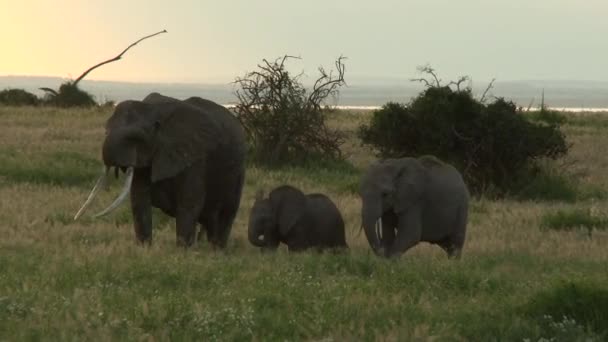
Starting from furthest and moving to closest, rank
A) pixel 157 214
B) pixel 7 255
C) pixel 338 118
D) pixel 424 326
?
pixel 338 118
pixel 157 214
pixel 7 255
pixel 424 326

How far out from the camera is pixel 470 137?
883 inches

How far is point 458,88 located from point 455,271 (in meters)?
13.1

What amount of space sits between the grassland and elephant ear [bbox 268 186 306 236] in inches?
20.8

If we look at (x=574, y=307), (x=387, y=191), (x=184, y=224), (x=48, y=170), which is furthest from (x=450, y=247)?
(x=48, y=170)

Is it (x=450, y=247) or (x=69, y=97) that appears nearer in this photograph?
Result: (x=450, y=247)

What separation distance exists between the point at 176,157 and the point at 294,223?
1.60 meters

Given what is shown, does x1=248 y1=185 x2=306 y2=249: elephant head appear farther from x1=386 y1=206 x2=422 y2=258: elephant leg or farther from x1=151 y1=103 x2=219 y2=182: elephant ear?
x1=386 y1=206 x2=422 y2=258: elephant leg

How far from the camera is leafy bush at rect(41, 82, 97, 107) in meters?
47.8

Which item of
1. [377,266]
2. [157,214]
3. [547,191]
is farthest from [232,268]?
[547,191]

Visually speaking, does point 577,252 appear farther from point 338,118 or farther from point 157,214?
point 338,118

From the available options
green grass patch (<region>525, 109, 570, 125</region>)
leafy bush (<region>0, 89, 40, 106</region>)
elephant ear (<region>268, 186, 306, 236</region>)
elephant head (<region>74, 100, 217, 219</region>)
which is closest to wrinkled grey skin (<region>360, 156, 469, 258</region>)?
elephant ear (<region>268, 186, 306, 236</region>)

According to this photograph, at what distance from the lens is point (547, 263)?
11930 mm

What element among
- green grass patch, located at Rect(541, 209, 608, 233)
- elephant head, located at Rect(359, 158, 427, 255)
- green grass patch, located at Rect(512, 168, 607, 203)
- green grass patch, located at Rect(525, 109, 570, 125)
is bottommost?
green grass patch, located at Rect(512, 168, 607, 203)

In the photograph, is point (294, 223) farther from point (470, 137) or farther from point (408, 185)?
point (470, 137)
